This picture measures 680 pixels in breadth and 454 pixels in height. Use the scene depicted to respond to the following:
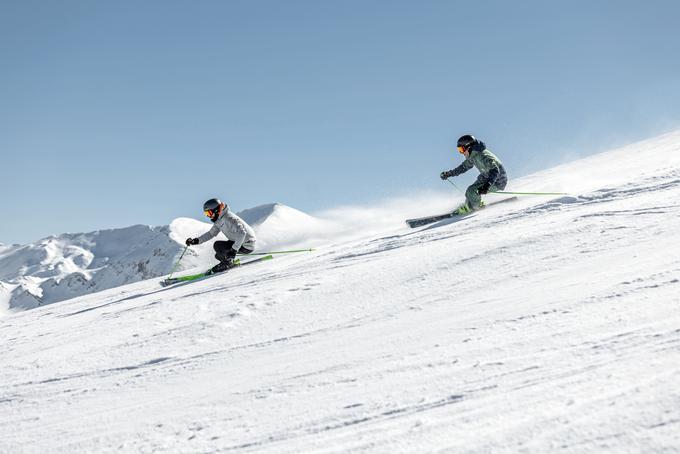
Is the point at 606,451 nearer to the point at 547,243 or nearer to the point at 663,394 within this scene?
the point at 663,394

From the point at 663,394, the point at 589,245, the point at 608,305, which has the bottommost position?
the point at 663,394

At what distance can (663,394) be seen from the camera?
274 cm

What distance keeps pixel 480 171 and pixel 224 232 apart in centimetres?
573

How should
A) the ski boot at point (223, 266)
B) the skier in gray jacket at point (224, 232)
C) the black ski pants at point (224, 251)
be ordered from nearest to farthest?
the ski boot at point (223, 266), the skier in gray jacket at point (224, 232), the black ski pants at point (224, 251)

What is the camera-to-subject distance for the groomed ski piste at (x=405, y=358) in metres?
2.91

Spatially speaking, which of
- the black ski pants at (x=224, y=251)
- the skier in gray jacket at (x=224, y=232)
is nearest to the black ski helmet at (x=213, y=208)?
the skier in gray jacket at (x=224, y=232)

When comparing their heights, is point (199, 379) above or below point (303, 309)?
below

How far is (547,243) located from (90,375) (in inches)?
198

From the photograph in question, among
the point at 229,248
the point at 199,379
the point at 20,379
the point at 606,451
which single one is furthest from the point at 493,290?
the point at 229,248

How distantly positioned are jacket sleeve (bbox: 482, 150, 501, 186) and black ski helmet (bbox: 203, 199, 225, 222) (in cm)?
575

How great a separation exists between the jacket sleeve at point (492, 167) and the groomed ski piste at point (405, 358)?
424 cm

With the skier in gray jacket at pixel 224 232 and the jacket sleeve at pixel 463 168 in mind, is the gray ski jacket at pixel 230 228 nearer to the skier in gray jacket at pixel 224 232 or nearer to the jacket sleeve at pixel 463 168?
the skier in gray jacket at pixel 224 232

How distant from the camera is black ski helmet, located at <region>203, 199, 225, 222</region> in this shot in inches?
500

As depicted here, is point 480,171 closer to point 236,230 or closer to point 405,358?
point 236,230
